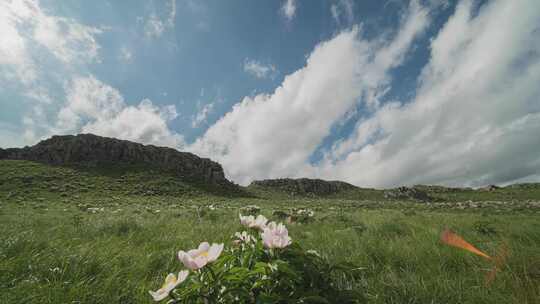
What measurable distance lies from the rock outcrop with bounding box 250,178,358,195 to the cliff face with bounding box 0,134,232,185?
82.5ft

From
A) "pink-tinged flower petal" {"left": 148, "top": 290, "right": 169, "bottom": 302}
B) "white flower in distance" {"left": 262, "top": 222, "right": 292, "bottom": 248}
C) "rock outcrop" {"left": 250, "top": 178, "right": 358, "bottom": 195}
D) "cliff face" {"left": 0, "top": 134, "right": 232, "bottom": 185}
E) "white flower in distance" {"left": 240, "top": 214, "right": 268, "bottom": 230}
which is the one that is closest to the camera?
"pink-tinged flower petal" {"left": 148, "top": 290, "right": 169, "bottom": 302}

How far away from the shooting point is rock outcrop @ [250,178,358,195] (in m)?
95.6

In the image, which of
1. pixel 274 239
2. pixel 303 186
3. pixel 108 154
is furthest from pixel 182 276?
pixel 303 186

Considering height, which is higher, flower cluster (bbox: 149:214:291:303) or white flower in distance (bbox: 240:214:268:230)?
white flower in distance (bbox: 240:214:268:230)

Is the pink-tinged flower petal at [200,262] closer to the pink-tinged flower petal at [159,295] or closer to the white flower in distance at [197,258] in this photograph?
the white flower in distance at [197,258]

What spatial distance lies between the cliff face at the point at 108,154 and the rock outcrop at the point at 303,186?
2514 cm

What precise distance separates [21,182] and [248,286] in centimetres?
6364

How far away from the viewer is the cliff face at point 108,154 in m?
64.5

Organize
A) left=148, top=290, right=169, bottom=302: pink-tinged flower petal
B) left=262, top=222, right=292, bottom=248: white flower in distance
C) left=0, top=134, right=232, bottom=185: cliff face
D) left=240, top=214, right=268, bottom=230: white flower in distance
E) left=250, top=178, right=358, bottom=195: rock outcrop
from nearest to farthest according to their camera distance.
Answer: left=148, top=290, right=169, bottom=302: pink-tinged flower petal < left=262, top=222, right=292, bottom=248: white flower in distance < left=240, top=214, right=268, bottom=230: white flower in distance < left=0, top=134, right=232, bottom=185: cliff face < left=250, top=178, right=358, bottom=195: rock outcrop

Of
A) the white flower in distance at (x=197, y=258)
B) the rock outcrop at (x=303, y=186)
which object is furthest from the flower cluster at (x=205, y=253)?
the rock outcrop at (x=303, y=186)

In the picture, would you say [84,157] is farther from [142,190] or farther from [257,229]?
[257,229]

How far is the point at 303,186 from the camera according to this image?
99750mm

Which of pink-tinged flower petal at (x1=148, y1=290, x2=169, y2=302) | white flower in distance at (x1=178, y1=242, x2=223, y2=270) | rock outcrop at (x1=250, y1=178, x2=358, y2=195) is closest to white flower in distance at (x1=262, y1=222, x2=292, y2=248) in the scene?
white flower in distance at (x1=178, y1=242, x2=223, y2=270)

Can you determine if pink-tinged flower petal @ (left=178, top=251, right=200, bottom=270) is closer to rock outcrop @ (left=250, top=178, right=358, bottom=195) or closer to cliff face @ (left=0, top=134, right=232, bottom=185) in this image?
cliff face @ (left=0, top=134, right=232, bottom=185)
